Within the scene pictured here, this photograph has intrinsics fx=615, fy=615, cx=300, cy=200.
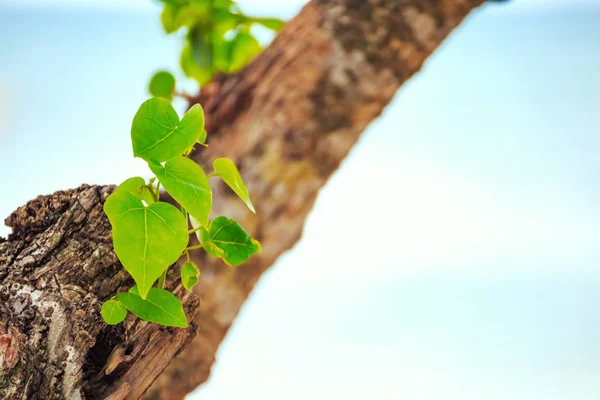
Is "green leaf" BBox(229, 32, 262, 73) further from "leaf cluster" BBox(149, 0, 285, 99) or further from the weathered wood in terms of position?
the weathered wood

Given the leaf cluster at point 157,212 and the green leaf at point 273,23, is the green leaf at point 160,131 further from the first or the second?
the green leaf at point 273,23

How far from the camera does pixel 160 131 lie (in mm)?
583

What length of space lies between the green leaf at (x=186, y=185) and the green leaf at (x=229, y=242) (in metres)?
0.08

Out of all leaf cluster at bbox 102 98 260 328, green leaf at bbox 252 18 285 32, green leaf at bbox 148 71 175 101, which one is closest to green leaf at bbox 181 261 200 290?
leaf cluster at bbox 102 98 260 328

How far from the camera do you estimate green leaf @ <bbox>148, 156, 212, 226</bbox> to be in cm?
56

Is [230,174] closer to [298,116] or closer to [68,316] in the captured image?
[68,316]

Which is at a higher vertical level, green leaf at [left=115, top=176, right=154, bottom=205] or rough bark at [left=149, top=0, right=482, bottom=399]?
green leaf at [left=115, top=176, right=154, bottom=205]

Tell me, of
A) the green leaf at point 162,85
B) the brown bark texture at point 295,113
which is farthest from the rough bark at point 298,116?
the green leaf at point 162,85

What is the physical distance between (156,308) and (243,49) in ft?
3.22

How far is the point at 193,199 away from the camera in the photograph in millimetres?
559

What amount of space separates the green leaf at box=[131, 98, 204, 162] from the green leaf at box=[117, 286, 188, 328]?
132 mm

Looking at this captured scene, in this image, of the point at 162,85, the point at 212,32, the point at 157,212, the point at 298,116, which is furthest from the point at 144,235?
the point at 212,32

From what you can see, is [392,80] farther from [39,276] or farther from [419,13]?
[39,276]

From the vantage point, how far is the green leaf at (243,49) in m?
1.46
